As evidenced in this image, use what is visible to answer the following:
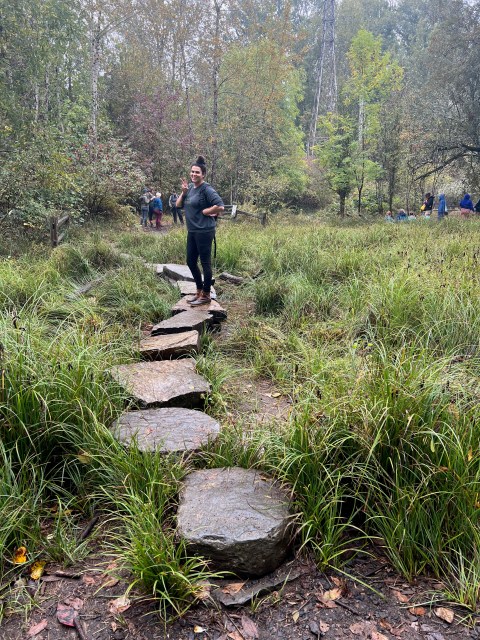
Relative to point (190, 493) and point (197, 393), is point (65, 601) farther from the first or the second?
point (197, 393)

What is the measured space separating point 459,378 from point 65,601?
8.54 feet

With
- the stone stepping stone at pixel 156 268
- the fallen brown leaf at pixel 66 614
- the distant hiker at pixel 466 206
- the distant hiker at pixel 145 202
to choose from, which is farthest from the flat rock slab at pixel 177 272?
the distant hiker at pixel 466 206

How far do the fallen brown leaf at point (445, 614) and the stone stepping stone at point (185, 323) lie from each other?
3.49 m

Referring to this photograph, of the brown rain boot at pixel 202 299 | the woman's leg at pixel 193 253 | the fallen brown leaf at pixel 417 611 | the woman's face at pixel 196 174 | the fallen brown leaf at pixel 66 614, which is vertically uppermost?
the woman's face at pixel 196 174

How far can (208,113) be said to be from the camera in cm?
2478

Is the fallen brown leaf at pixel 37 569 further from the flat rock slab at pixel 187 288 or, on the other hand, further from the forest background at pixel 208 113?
the forest background at pixel 208 113

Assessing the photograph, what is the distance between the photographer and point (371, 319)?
471 centimetres

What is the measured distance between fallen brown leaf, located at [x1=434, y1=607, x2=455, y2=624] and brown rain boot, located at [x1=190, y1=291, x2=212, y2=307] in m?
4.36

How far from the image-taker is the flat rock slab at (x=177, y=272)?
23.4 ft

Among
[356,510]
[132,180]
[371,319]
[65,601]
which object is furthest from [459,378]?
[132,180]

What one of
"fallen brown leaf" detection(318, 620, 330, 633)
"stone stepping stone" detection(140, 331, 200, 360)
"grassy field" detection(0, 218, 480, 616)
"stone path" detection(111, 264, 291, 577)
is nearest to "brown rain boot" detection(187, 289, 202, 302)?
"stone stepping stone" detection(140, 331, 200, 360)

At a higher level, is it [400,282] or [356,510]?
[400,282]

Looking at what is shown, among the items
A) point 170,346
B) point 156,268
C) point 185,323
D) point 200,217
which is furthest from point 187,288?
point 170,346

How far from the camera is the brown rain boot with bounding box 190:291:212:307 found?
19.0 feet
